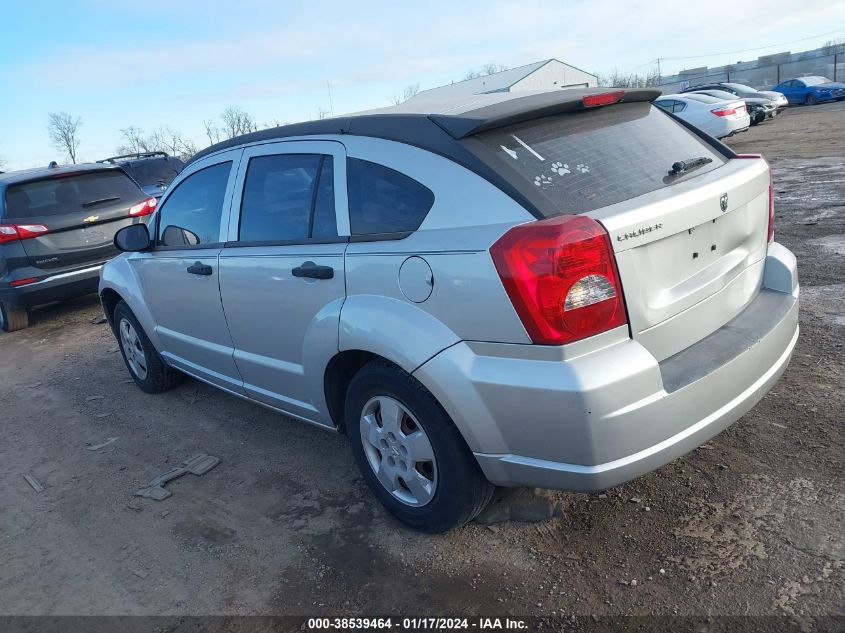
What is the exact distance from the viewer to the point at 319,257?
3.05m

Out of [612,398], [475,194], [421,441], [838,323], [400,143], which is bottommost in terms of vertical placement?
[838,323]

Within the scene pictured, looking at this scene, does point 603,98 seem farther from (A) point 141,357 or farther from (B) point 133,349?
(B) point 133,349

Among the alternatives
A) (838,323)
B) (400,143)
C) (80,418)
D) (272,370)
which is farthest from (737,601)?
(80,418)

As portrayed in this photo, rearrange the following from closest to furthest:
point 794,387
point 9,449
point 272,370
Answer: point 272,370
point 794,387
point 9,449

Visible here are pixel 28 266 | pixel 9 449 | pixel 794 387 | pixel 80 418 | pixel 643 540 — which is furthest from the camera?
pixel 28 266

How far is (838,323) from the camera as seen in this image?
15.2 feet

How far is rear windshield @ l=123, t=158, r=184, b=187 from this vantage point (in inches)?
485

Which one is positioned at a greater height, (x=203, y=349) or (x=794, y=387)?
(x=203, y=349)

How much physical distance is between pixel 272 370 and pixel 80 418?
2.36m

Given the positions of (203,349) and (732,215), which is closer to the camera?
(732,215)

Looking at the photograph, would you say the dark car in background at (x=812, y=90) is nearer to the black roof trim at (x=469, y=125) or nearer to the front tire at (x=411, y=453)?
A: the black roof trim at (x=469, y=125)

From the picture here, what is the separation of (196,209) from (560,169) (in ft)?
8.29

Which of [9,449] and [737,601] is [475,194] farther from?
[9,449]

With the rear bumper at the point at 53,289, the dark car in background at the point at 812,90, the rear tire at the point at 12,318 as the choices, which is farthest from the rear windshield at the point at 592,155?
the dark car in background at the point at 812,90
